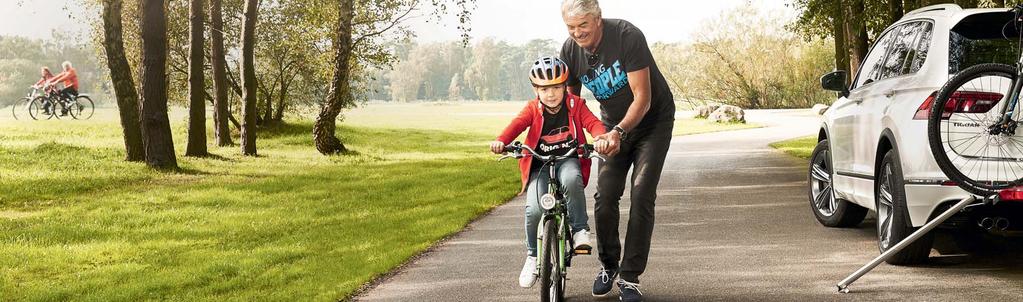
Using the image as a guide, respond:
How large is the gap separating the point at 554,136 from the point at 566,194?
0.31m

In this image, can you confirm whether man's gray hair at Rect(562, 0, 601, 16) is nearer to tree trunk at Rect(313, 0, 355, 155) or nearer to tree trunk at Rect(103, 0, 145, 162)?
tree trunk at Rect(103, 0, 145, 162)

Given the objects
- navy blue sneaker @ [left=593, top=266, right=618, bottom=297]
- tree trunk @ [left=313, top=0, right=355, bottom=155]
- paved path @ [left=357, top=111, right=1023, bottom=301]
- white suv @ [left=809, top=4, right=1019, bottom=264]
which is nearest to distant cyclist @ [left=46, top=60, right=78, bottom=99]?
tree trunk @ [left=313, top=0, right=355, bottom=155]

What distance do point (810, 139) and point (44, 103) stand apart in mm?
24826

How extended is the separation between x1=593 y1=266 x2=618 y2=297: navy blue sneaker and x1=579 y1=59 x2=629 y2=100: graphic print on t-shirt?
1.03 metres

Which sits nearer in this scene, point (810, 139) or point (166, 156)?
point (166, 156)

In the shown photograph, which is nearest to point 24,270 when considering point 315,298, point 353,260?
point 353,260

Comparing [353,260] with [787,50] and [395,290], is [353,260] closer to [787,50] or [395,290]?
[395,290]

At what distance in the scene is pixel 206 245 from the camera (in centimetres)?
1084

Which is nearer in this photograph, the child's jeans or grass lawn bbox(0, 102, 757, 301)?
the child's jeans

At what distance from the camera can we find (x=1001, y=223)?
259 inches

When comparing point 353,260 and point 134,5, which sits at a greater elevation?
Result: point 134,5

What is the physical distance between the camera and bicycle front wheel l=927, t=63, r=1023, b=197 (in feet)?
20.8

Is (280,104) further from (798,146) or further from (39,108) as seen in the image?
(798,146)

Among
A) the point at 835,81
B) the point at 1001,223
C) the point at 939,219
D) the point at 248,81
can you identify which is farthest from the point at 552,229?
the point at 248,81
